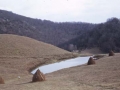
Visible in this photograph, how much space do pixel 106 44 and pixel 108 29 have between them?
400 inches

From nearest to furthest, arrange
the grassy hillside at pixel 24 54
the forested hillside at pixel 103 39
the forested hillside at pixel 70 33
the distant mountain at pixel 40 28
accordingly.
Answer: the grassy hillside at pixel 24 54 < the forested hillside at pixel 103 39 < the forested hillside at pixel 70 33 < the distant mountain at pixel 40 28

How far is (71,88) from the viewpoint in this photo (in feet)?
41.8

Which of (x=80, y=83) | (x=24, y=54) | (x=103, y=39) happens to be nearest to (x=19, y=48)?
(x=24, y=54)

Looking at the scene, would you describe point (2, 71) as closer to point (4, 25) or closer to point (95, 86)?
point (95, 86)

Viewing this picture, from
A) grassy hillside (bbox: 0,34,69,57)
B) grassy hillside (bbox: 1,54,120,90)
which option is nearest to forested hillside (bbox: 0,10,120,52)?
grassy hillside (bbox: 0,34,69,57)

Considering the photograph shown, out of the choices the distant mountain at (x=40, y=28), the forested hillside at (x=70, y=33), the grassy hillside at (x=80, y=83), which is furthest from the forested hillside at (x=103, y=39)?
the grassy hillside at (x=80, y=83)

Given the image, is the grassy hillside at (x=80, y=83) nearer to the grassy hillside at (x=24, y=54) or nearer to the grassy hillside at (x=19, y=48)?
the grassy hillside at (x=24, y=54)

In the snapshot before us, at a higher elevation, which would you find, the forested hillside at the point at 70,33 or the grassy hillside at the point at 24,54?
the forested hillside at the point at 70,33

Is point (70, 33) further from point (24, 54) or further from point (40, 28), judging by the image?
point (24, 54)

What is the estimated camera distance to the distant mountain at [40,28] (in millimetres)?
96938

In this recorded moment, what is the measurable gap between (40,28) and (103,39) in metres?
50.2

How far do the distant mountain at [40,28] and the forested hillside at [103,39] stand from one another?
19.1 meters

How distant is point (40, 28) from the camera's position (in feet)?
406

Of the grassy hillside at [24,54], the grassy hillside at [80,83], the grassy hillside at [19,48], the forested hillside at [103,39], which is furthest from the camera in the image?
the forested hillside at [103,39]
